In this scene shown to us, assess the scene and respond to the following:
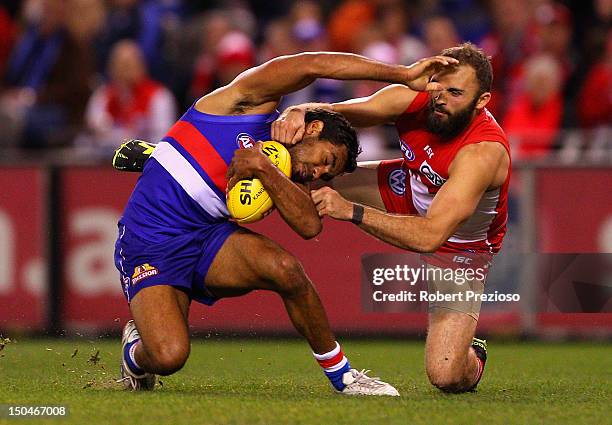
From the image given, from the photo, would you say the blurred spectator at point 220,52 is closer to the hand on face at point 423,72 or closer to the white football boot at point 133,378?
the white football boot at point 133,378

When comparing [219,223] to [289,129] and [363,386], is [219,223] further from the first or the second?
[363,386]

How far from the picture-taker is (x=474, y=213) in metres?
8.42

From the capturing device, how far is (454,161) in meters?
7.96

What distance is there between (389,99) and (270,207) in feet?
4.82

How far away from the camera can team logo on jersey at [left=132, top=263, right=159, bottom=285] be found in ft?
25.6

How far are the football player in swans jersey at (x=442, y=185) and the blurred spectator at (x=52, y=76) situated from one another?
18.8 ft

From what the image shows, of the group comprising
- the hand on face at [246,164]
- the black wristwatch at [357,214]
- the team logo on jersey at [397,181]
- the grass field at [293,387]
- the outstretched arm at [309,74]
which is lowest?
the grass field at [293,387]

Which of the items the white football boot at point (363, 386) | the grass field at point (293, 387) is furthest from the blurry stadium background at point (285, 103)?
the white football boot at point (363, 386)

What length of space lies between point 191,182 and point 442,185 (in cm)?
155

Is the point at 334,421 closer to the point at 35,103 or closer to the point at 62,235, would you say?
the point at 62,235

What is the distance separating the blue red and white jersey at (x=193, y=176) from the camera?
25.6 ft

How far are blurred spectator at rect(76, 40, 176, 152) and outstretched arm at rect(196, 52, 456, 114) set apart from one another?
537 centimetres

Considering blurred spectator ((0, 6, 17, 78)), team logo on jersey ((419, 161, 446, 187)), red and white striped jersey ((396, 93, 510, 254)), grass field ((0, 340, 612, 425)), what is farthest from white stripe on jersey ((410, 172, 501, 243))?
blurred spectator ((0, 6, 17, 78))

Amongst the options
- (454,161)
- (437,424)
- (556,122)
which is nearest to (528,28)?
(556,122)
